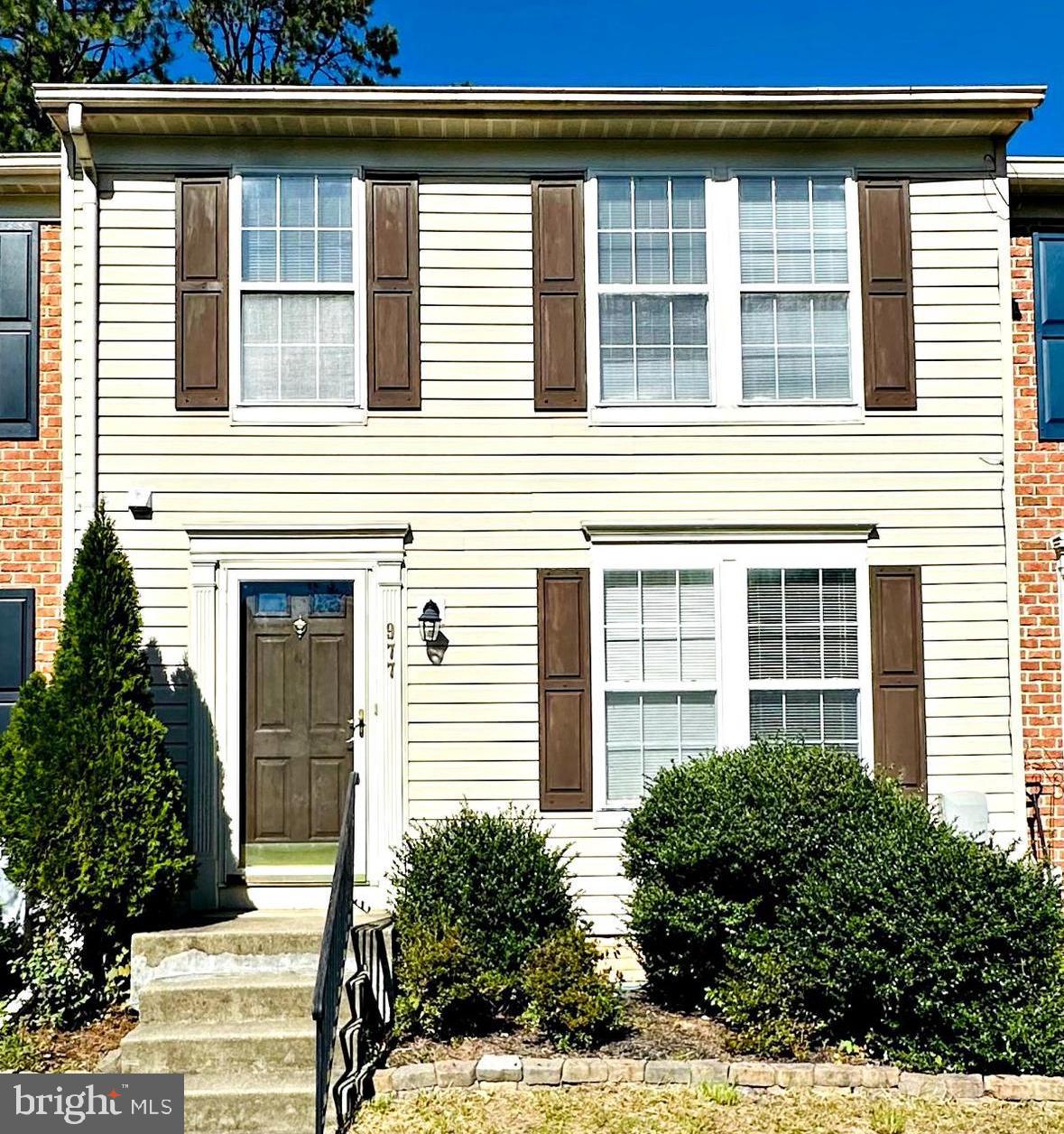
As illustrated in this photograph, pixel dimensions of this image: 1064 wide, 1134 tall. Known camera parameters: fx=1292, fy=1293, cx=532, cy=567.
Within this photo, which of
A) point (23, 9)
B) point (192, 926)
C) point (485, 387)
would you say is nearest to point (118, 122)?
point (485, 387)

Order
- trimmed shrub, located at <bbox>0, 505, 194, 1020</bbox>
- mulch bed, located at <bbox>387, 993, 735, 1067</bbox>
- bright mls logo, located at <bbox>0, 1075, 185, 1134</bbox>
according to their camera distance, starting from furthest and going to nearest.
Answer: trimmed shrub, located at <bbox>0, 505, 194, 1020</bbox>
mulch bed, located at <bbox>387, 993, 735, 1067</bbox>
bright mls logo, located at <bbox>0, 1075, 185, 1134</bbox>

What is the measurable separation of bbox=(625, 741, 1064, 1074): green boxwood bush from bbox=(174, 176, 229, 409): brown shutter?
12.6 ft

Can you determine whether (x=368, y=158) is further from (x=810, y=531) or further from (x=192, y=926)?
(x=192, y=926)

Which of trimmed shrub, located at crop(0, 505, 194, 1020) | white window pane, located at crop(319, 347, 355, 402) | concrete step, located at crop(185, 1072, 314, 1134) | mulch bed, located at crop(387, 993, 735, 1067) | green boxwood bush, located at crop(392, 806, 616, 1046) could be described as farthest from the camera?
white window pane, located at crop(319, 347, 355, 402)

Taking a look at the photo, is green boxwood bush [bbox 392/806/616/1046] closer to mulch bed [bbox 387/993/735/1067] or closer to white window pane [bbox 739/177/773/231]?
mulch bed [bbox 387/993/735/1067]

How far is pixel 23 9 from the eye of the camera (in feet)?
51.2

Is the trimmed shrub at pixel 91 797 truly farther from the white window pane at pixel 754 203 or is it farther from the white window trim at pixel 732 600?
the white window pane at pixel 754 203

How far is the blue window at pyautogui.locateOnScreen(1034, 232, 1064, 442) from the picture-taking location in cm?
873

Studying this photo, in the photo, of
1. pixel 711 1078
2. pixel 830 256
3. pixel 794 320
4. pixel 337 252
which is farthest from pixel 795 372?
pixel 711 1078

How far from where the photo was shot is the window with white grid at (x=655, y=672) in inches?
325

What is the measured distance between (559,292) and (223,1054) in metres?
4.96

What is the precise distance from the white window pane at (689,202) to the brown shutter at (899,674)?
259 centimetres

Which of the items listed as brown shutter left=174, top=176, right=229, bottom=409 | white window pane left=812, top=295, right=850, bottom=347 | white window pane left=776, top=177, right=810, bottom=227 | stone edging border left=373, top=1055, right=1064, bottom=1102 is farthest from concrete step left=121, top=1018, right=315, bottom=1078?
white window pane left=776, top=177, right=810, bottom=227

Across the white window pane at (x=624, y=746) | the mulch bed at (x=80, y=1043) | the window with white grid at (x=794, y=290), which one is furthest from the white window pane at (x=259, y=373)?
the mulch bed at (x=80, y=1043)
